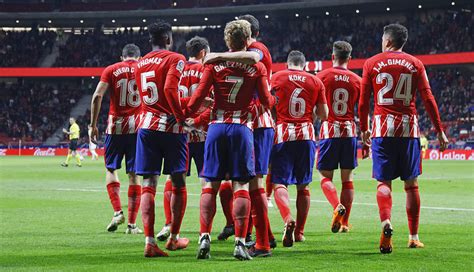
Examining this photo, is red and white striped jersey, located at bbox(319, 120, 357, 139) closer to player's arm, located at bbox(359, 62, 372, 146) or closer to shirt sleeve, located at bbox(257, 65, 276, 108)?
player's arm, located at bbox(359, 62, 372, 146)

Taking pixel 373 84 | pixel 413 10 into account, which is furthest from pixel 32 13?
pixel 373 84

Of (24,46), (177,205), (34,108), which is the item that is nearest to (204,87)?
(177,205)

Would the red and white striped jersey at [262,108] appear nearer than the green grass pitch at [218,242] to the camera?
No

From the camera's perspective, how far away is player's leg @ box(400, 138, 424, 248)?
9477mm

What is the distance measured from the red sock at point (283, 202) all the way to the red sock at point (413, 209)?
4.73 ft

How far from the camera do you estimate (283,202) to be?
33.0 ft

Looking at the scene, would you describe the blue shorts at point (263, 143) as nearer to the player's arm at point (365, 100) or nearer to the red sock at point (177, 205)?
the red sock at point (177, 205)

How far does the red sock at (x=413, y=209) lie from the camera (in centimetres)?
953

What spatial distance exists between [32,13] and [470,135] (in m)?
39.2

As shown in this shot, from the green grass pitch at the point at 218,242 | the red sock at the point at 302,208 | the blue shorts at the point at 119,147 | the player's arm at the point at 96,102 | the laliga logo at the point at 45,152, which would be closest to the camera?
the green grass pitch at the point at 218,242

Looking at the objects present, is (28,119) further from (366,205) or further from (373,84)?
(373,84)

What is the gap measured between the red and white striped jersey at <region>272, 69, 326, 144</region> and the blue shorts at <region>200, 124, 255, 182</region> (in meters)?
1.85

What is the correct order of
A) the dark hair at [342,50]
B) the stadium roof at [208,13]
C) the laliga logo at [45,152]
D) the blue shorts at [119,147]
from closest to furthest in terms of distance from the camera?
the dark hair at [342,50], the blue shorts at [119,147], the laliga logo at [45,152], the stadium roof at [208,13]

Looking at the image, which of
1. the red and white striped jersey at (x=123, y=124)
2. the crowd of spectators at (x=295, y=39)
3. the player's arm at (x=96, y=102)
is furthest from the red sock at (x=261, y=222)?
the crowd of spectators at (x=295, y=39)
